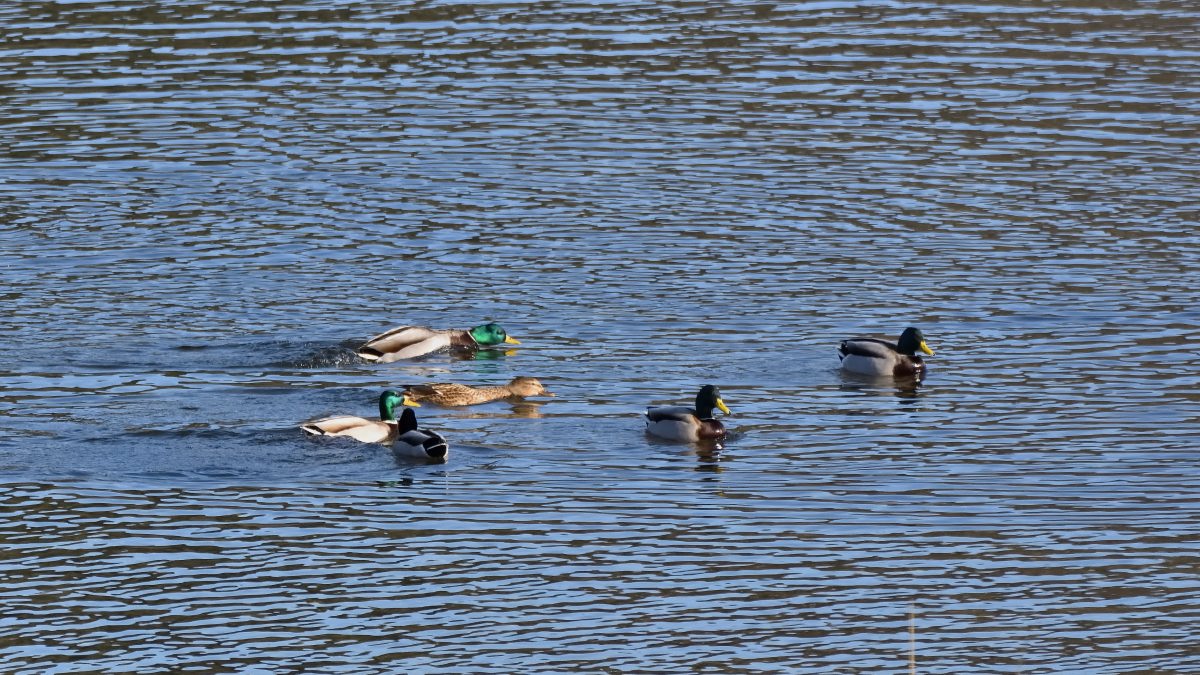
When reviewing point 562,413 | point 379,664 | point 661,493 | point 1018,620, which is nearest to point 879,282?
point 562,413

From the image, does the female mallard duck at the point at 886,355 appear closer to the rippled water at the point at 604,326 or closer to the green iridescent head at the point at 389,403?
the rippled water at the point at 604,326

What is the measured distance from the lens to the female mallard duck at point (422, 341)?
22625 mm

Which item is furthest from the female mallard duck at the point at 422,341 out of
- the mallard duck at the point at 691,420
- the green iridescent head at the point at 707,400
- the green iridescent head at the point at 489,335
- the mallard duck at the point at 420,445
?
the green iridescent head at the point at 707,400

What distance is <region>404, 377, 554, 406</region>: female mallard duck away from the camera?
21330 millimetres

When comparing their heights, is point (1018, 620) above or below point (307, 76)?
below

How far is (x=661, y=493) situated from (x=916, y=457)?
246 cm

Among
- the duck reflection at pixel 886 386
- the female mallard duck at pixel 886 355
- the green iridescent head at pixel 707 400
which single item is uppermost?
the green iridescent head at pixel 707 400

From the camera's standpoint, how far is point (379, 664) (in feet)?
46.8

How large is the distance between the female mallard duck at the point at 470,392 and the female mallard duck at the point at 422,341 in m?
0.92

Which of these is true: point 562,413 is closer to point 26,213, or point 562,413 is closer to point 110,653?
point 110,653

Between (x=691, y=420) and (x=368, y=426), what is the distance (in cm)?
302

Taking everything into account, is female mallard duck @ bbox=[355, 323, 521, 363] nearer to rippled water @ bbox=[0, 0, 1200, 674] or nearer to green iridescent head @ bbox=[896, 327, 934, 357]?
rippled water @ bbox=[0, 0, 1200, 674]

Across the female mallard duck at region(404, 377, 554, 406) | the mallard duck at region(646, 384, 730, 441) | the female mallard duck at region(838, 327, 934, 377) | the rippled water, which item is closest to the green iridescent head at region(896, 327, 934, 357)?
the female mallard duck at region(838, 327, 934, 377)

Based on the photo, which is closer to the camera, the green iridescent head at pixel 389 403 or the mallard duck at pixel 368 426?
the mallard duck at pixel 368 426
